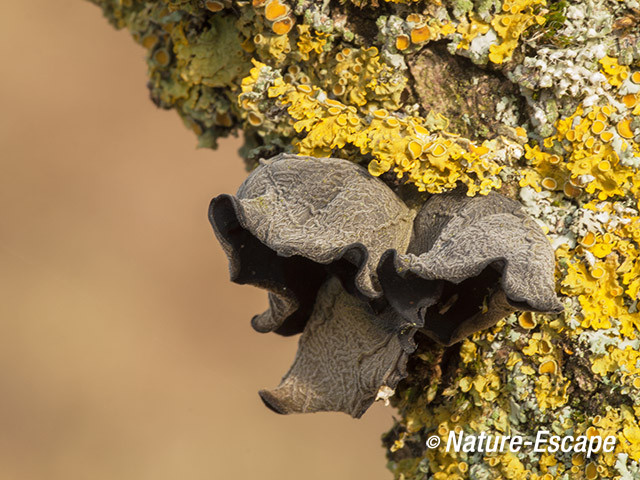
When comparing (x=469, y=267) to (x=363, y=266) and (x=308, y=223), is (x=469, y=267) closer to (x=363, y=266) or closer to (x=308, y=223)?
(x=363, y=266)

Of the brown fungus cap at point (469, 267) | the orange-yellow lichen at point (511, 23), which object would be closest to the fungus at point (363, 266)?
the brown fungus cap at point (469, 267)

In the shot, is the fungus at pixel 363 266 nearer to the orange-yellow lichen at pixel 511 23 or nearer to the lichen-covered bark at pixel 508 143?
the lichen-covered bark at pixel 508 143

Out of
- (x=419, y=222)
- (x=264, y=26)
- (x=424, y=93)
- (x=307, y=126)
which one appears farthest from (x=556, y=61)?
(x=264, y=26)

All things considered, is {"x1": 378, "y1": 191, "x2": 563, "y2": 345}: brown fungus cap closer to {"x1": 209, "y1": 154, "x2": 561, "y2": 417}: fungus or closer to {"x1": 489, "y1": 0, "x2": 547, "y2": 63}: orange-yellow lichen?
{"x1": 209, "y1": 154, "x2": 561, "y2": 417}: fungus

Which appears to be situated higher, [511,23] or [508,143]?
[511,23]

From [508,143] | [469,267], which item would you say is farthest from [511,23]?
[469,267]
